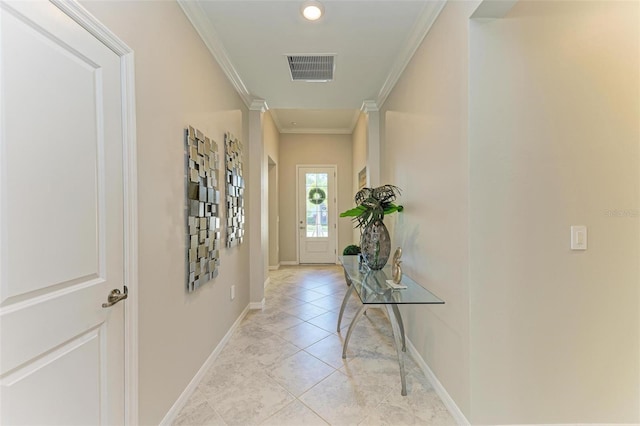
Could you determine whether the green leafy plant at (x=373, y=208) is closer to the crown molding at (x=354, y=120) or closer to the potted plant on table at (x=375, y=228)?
the potted plant on table at (x=375, y=228)

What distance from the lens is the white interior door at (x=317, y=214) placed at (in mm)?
6203

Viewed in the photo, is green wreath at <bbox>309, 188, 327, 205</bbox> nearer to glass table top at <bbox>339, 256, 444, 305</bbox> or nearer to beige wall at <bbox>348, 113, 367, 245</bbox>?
beige wall at <bbox>348, 113, 367, 245</bbox>

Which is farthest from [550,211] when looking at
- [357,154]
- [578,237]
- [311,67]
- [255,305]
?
[357,154]

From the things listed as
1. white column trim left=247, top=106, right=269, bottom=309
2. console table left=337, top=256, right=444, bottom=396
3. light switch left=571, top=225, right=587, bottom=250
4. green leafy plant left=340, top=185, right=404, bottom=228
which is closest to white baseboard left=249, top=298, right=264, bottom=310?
white column trim left=247, top=106, right=269, bottom=309

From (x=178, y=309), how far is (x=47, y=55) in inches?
53.0

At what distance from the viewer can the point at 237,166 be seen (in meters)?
2.84

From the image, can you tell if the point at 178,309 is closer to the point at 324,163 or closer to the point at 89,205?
the point at 89,205

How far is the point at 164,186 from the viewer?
1523 millimetres

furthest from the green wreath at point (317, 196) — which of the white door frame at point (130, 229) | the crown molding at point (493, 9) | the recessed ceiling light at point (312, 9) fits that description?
the white door frame at point (130, 229)

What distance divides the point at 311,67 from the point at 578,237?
2409mm

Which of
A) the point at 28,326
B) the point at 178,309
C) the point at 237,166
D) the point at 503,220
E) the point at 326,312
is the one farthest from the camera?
the point at 326,312

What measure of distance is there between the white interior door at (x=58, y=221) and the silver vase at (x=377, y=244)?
1.71 meters

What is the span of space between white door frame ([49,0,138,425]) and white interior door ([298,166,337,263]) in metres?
4.94

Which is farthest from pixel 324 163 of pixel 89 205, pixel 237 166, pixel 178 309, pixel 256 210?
pixel 89 205
